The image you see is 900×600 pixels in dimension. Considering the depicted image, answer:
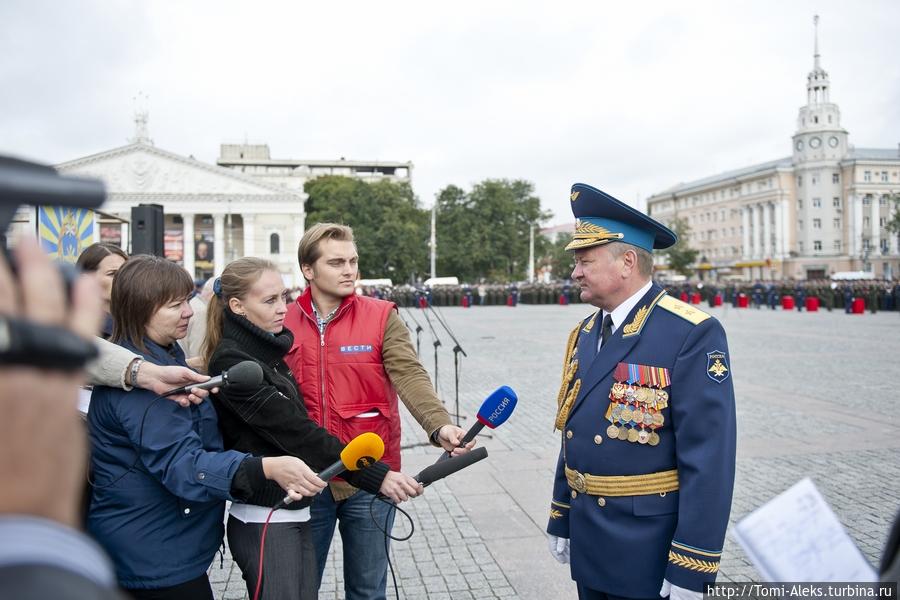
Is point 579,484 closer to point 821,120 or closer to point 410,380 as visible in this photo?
point 410,380

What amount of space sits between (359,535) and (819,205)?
10172 cm

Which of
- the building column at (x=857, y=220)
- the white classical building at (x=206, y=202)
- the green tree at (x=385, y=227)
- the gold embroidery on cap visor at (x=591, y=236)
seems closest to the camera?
the gold embroidery on cap visor at (x=591, y=236)

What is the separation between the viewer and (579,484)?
9.06 ft

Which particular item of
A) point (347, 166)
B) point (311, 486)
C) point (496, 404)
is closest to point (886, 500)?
point (496, 404)

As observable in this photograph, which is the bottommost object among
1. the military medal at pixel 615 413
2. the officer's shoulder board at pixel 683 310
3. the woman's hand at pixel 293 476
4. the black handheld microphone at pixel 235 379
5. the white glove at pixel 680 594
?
the white glove at pixel 680 594

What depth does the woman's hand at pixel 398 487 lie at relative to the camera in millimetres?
2729

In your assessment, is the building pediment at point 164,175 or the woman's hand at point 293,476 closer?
the woman's hand at point 293,476

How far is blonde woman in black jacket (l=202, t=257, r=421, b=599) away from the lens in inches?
103

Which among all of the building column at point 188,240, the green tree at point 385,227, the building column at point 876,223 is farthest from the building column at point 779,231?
the building column at point 188,240

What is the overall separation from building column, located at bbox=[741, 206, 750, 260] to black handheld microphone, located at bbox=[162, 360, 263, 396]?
107 m

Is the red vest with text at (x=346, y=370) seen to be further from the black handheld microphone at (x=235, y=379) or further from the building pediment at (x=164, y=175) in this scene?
the building pediment at (x=164, y=175)

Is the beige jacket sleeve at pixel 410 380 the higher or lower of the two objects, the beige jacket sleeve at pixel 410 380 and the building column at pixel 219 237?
the lower

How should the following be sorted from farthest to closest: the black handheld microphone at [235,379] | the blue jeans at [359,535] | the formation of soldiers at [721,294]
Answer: the formation of soldiers at [721,294], the blue jeans at [359,535], the black handheld microphone at [235,379]

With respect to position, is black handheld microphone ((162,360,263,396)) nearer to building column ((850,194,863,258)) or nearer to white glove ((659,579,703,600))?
white glove ((659,579,703,600))
